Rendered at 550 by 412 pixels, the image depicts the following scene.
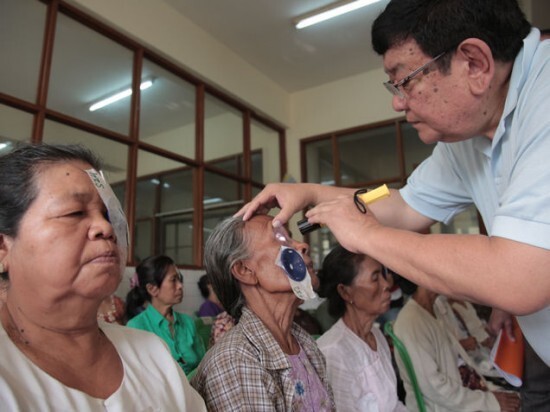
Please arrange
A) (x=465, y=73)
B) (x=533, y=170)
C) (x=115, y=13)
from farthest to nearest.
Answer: (x=115, y=13) < (x=465, y=73) < (x=533, y=170)

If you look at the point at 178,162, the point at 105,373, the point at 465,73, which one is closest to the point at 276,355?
the point at 105,373

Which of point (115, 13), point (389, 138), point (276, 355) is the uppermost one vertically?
point (115, 13)

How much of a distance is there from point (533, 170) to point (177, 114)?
4153mm

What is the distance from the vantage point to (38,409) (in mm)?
745

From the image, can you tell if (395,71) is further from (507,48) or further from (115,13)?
(115,13)

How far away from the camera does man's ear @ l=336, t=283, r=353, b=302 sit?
215 centimetres

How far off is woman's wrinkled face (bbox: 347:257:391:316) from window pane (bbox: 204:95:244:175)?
3.11 meters

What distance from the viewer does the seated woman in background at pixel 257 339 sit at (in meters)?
1.13

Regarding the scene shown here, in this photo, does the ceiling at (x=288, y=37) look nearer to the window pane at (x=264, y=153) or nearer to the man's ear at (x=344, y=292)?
the window pane at (x=264, y=153)

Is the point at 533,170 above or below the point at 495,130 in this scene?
below

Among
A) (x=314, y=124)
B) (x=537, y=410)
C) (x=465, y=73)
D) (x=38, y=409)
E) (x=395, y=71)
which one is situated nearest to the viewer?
(x=38, y=409)

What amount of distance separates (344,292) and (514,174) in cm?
132

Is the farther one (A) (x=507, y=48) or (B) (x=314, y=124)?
(B) (x=314, y=124)

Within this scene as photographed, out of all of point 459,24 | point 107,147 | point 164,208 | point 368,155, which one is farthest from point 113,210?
point 368,155
